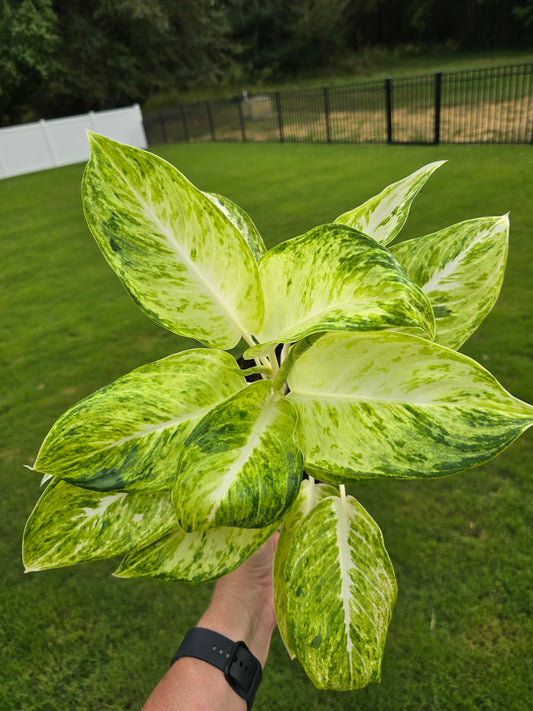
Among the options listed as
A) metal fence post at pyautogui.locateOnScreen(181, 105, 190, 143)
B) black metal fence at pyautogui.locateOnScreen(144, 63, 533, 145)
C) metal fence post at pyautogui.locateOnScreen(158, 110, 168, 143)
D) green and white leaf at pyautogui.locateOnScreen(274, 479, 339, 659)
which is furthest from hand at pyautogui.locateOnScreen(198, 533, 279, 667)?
metal fence post at pyautogui.locateOnScreen(158, 110, 168, 143)

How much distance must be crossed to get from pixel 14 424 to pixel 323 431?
10.0 ft

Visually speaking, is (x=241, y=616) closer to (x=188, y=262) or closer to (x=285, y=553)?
(x=285, y=553)

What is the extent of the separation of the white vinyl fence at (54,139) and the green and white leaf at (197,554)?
47.3 ft

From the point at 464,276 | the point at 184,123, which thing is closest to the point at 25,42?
the point at 184,123

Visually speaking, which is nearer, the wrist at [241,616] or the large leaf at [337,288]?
the large leaf at [337,288]

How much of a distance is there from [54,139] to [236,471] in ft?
53.0

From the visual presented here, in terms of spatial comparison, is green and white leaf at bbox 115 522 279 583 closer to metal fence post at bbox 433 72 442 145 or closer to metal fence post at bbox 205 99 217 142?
metal fence post at bbox 433 72 442 145

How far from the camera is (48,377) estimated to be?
3.45m

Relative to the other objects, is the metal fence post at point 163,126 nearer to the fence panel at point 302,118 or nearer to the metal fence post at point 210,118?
the metal fence post at point 210,118

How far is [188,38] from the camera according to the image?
1877 centimetres

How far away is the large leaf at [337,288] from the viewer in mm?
355

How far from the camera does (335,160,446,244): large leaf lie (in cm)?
51

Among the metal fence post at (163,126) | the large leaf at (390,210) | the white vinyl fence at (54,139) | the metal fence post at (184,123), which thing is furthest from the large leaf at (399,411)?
the metal fence post at (163,126)

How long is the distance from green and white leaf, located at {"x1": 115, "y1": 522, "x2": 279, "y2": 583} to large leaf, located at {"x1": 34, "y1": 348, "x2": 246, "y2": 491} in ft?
0.32
